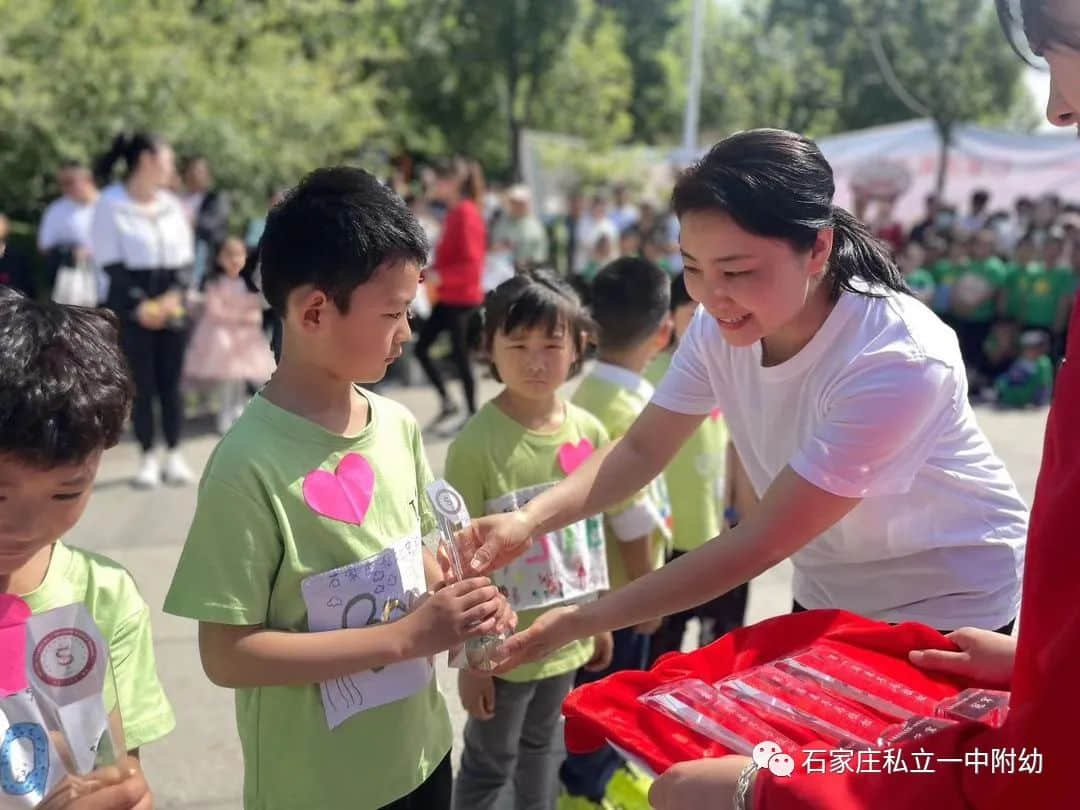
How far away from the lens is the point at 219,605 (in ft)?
5.04

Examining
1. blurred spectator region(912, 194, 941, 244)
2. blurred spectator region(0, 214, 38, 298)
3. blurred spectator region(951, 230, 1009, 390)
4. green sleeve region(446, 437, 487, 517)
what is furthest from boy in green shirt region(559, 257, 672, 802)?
blurred spectator region(912, 194, 941, 244)

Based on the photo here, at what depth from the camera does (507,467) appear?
2451 mm

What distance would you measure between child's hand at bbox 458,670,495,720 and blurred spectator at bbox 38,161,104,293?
553cm

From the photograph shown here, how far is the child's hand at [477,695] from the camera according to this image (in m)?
2.34

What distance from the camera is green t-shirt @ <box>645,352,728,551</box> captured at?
10.3 feet

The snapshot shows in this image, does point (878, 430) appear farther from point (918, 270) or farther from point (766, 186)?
point (918, 270)

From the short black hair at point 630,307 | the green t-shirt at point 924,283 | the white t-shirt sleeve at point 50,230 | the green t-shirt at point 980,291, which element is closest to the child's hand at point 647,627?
the short black hair at point 630,307

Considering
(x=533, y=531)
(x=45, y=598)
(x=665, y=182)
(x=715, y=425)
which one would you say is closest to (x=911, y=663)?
(x=533, y=531)

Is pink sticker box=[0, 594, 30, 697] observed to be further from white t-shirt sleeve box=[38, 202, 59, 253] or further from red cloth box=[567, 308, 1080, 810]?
white t-shirt sleeve box=[38, 202, 59, 253]

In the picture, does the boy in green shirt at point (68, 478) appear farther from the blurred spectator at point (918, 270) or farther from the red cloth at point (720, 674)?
the blurred spectator at point (918, 270)

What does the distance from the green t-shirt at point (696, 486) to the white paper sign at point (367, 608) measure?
1490 millimetres

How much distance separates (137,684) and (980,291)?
936cm

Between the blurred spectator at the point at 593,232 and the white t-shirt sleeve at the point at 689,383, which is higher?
the white t-shirt sleeve at the point at 689,383

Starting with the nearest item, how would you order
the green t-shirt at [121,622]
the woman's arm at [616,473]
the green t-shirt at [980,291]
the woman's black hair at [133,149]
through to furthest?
the green t-shirt at [121,622] → the woman's arm at [616,473] → the woman's black hair at [133,149] → the green t-shirt at [980,291]
